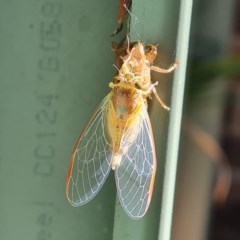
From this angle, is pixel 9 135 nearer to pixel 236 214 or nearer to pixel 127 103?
pixel 127 103

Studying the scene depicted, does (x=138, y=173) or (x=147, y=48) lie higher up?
(x=147, y=48)

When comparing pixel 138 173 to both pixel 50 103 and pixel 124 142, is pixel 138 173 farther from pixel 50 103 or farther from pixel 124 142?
pixel 50 103

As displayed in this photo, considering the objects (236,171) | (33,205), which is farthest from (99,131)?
(236,171)

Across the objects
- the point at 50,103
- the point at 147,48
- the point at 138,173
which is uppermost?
the point at 147,48

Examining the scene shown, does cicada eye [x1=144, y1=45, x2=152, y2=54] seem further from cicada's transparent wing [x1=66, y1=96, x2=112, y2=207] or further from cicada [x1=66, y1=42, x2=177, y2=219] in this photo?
cicada's transparent wing [x1=66, y1=96, x2=112, y2=207]

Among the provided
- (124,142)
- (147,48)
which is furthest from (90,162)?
(147,48)

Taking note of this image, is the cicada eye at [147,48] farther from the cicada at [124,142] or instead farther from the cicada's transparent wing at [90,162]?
the cicada's transparent wing at [90,162]

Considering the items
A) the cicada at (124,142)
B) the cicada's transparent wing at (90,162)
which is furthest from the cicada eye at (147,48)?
the cicada's transparent wing at (90,162)
